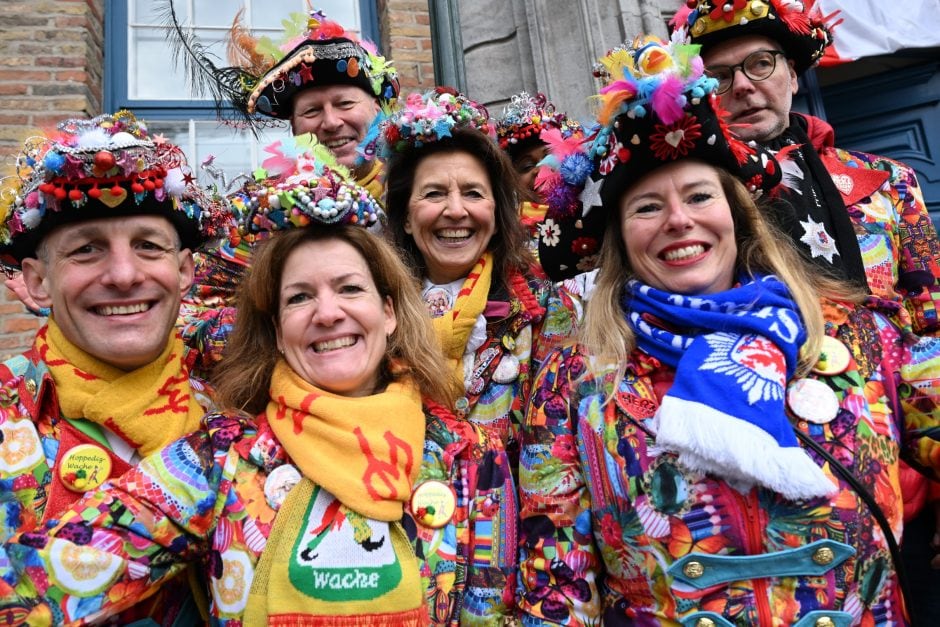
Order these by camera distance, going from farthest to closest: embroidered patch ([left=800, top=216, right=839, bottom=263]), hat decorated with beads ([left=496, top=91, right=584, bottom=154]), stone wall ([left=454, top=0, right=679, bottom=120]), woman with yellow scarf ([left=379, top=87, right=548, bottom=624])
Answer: stone wall ([left=454, top=0, right=679, bottom=120]), hat decorated with beads ([left=496, top=91, right=584, bottom=154]), woman with yellow scarf ([left=379, top=87, right=548, bottom=624]), embroidered patch ([left=800, top=216, right=839, bottom=263])

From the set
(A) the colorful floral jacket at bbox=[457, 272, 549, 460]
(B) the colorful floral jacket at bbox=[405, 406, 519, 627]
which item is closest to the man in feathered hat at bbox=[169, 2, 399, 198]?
(A) the colorful floral jacket at bbox=[457, 272, 549, 460]

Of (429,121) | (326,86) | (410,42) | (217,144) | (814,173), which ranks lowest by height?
(814,173)

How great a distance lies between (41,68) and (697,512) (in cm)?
515

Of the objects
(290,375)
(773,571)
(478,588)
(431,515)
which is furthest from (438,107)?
(773,571)

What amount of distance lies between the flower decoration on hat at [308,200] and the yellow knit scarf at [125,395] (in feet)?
1.75

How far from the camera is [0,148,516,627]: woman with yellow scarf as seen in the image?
1.67 metres

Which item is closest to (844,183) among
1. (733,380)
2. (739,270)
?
(739,270)

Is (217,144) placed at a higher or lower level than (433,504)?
higher

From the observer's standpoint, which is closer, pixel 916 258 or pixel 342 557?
pixel 342 557

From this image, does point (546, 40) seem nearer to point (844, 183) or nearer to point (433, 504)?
point (844, 183)

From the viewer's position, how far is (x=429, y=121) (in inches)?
106

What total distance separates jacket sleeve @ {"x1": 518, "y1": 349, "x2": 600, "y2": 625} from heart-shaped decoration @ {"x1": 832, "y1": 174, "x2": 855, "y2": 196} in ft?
4.50

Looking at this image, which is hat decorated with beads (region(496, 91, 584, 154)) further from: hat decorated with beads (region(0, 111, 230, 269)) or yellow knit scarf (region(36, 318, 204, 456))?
yellow knit scarf (region(36, 318, 204, 456))

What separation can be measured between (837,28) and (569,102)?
1.79 m
